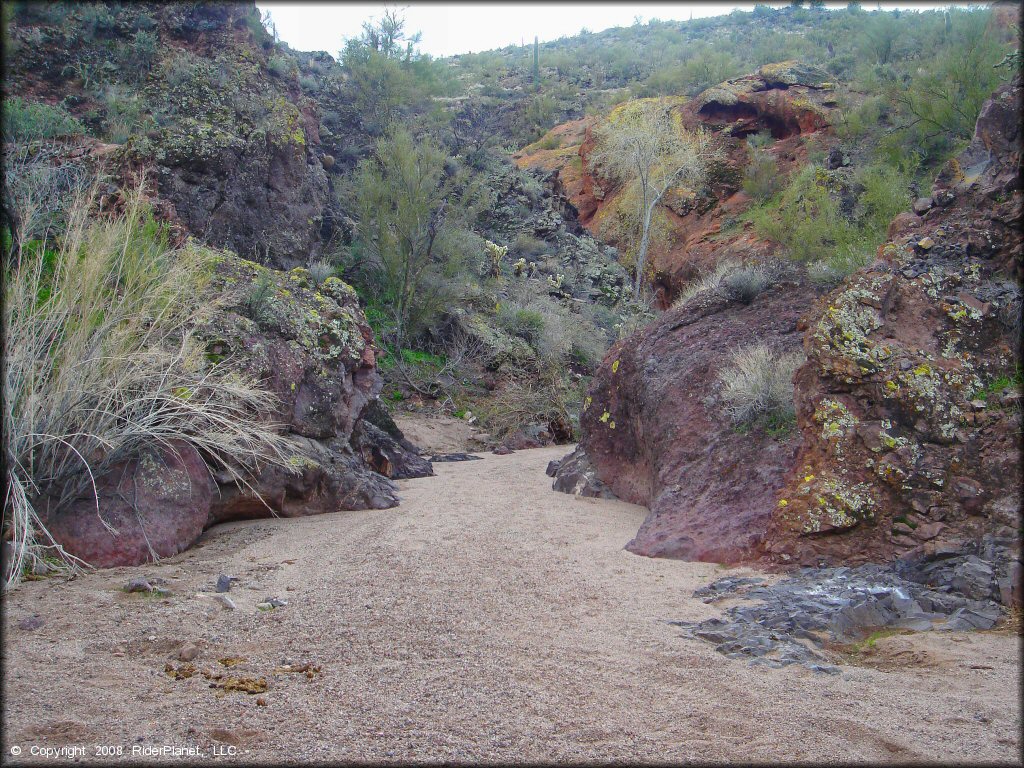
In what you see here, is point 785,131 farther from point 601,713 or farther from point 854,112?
point 601,713

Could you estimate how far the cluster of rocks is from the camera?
3.33 m

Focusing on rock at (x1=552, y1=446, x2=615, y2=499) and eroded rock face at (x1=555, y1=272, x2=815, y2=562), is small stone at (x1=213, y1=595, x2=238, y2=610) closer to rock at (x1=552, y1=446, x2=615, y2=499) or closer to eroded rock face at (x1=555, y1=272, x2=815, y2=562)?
eroded rock face at (x1=555, y1=272, x2=815, y2=562)

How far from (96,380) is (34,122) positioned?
942 centimetres

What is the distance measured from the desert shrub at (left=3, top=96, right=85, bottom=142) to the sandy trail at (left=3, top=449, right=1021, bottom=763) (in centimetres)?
980

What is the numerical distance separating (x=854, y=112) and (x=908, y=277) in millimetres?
22493

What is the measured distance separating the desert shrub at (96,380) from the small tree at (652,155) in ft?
70.2

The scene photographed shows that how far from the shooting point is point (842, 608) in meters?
3.66

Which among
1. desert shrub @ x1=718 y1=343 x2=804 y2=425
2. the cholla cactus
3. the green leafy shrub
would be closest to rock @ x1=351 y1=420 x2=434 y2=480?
desert shrub @ x1=718 y1=343 x2=804 y2=425

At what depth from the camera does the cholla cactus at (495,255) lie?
857 inches

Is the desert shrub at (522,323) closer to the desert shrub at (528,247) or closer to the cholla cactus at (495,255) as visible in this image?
the cholla cactus at (495,255)

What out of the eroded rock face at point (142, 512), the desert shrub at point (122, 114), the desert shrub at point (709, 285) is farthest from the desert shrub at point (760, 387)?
the desert shrub at point (122, 114)

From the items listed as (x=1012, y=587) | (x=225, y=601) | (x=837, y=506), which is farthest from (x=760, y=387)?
(x=225, y=601)

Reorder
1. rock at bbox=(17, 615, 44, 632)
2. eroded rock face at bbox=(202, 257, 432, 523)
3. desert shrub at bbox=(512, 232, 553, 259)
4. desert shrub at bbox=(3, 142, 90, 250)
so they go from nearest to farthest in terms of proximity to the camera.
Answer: rock at bbox=(17, 615, 44, 632) < eroded rock face at bbox=(202, 257, 432, 523) < desert shrub at bbox=(3, 142, 90, 250) < desert shrub at bbox=(512, 232, 553, 259)

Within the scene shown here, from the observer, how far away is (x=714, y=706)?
265 cm
